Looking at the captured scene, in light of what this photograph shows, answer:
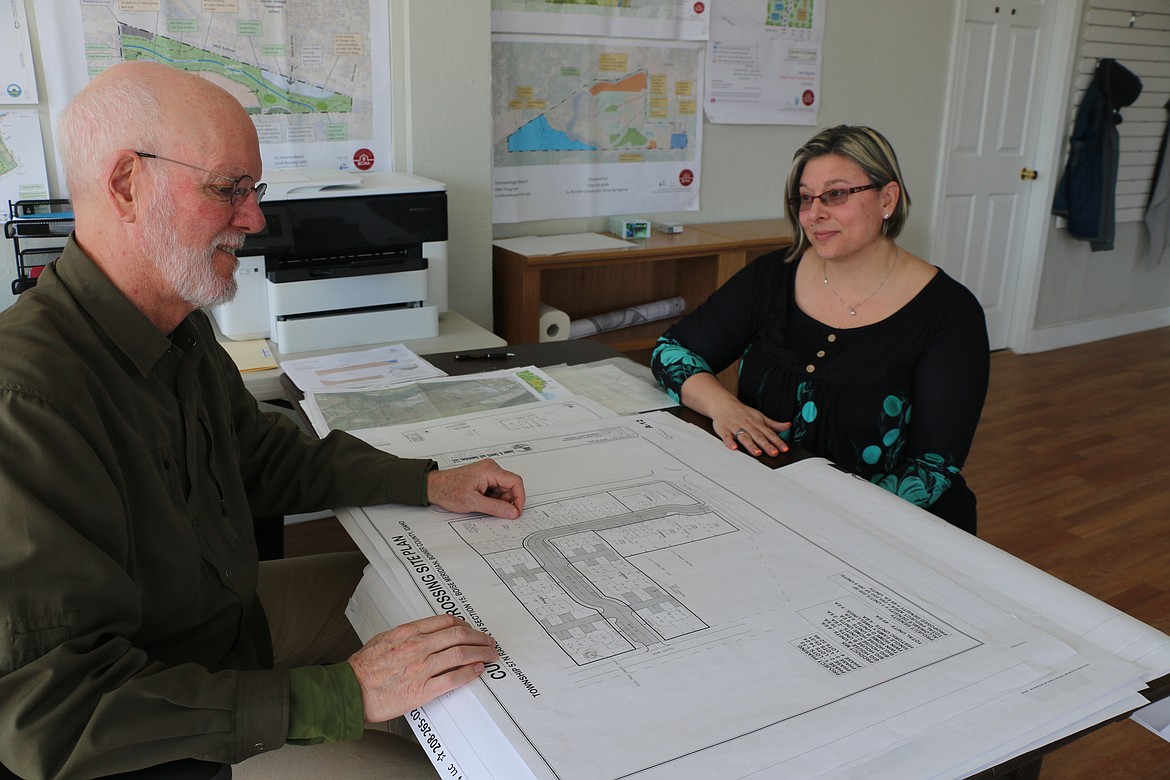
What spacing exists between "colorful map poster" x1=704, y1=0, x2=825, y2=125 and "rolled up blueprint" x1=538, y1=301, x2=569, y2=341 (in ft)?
3.77

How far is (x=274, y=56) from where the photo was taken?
266cm

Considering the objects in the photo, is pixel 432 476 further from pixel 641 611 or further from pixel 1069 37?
pixel 1069 37

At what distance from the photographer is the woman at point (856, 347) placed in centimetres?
164

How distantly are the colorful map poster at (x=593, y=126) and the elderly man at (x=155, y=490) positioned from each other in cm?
214

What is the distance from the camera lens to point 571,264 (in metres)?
3.13

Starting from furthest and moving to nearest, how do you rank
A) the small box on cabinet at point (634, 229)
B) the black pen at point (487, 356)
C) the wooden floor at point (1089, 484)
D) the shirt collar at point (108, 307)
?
the small box on cabinet at point (634, 229)
the wooden floor at point (1089, 484)
the black pen at point (487, 356)
the shirt collar at point (108, 307)

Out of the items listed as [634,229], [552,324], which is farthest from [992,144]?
[552,324]

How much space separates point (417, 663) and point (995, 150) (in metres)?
4.59

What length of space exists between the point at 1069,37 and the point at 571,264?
305 centimetres

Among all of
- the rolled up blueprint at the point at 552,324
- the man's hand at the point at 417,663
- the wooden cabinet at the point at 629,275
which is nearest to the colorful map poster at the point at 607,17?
the wooden cabinet at the point at 629,275

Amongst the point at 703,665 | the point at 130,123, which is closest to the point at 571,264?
the point at 130,123

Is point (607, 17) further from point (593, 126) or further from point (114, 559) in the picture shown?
point (114, 559)

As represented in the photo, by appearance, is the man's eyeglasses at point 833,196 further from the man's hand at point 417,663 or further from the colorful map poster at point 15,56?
the colorful map poster at point 15,56

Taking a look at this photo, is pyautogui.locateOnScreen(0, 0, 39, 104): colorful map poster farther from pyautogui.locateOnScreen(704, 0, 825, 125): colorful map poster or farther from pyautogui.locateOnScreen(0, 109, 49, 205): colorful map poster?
pyautogui.locateOnScreen(704, 0, 825, 125): colorful map poster
